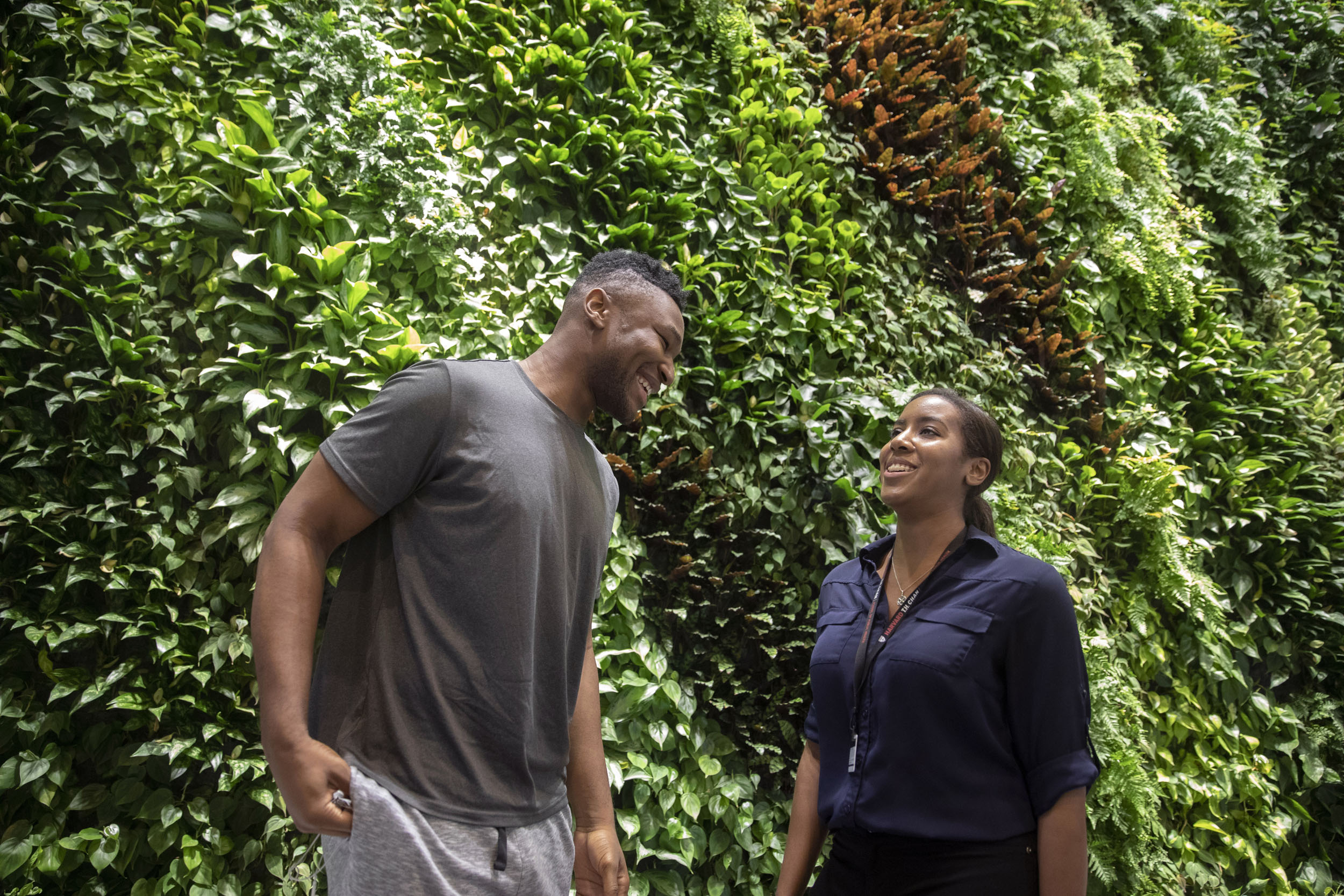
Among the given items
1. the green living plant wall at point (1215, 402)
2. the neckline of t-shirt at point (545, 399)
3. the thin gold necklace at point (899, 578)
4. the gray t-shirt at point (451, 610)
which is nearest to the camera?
the gray t-shirt at point (451, 610)

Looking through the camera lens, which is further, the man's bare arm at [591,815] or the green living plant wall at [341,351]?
the green living plant wall at [341,351]

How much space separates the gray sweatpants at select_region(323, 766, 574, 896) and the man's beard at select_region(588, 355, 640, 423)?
0.75m

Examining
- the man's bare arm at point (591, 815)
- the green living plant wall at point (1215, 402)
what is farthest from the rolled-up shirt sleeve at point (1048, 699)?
the green living plant wall at point (1215, 402)

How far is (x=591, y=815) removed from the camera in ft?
5.29

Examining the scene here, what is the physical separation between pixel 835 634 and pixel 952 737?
1.24ft

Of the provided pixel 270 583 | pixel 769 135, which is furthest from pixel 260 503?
pixel 769 135

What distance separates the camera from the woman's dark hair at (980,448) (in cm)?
210

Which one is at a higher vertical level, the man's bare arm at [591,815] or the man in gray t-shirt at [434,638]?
the man in gray t-shirt at [434,638]

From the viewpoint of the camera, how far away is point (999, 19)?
165 inches

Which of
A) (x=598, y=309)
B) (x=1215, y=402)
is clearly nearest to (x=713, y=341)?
(x=598, y=309)

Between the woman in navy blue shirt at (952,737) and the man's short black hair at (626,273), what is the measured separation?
791mm

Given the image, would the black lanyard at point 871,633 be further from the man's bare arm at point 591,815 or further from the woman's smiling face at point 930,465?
the man's bare arm at point 591,815

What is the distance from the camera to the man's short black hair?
1.67 m

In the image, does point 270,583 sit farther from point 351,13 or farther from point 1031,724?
point 351,13
